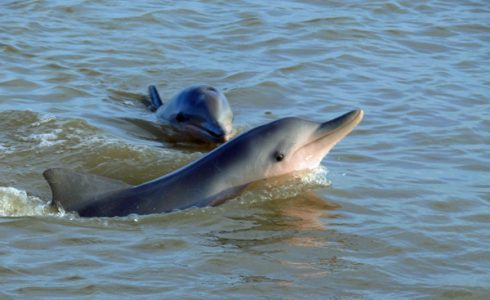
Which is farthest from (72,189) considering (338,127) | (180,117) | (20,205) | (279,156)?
(180,117)

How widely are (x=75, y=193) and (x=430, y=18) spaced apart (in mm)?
10215

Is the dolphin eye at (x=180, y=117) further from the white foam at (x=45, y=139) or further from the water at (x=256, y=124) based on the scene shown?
the white foam at (x=45, y=139)

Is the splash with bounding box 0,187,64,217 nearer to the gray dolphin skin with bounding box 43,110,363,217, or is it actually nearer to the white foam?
the gray dolphin skin with bounding box 43,110,363,217

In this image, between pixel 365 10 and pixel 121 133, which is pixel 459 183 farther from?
pixel 365 10

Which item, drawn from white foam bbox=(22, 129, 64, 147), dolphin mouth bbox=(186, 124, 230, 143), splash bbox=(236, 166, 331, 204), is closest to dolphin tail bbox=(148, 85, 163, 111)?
dolphin mouth bbox=(186, 124, 230, 143)

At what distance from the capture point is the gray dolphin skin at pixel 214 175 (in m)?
8.24

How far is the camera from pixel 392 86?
1344 cm

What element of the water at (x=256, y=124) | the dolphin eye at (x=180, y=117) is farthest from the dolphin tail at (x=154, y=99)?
the dolphin eye at (x=180, y=117)

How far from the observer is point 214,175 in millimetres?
8508

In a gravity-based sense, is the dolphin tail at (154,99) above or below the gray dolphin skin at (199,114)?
below

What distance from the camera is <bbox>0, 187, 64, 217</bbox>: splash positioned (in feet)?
27.3

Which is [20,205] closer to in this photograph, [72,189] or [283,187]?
[72,189]

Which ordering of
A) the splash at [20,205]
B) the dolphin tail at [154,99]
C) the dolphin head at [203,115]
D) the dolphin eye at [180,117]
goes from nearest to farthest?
the splash at [20,205]
the dolphin head at [203,115]
the dolphin eye at [180,117]
the dolphin tail at [154,99]

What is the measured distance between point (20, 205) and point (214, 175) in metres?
1.55
